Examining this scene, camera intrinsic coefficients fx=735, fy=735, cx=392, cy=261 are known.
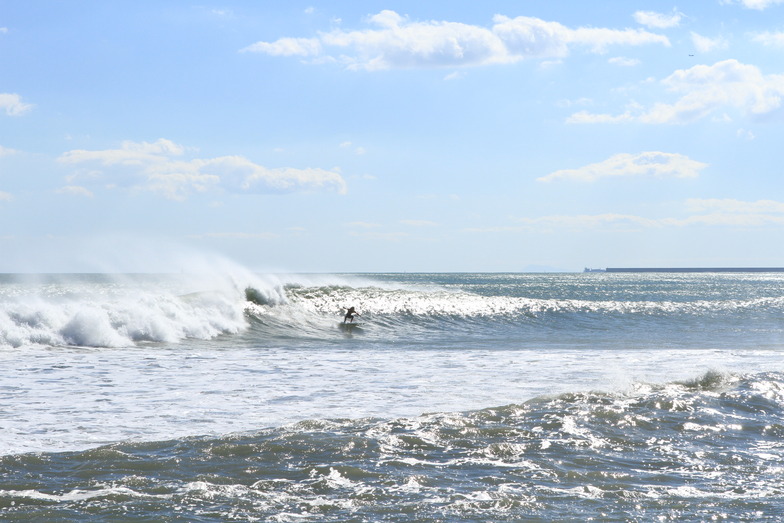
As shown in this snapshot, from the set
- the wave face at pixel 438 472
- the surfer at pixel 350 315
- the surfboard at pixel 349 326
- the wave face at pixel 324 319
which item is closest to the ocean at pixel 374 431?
the wave face at pixel 438 472

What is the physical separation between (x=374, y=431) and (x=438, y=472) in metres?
1.94

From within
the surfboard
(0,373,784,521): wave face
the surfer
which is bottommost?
the surfboard

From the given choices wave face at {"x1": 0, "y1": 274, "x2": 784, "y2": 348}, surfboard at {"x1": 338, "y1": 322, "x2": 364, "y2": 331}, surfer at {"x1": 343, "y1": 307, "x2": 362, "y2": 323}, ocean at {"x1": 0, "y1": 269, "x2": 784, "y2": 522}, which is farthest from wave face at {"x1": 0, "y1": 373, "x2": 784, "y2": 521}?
surfer at {"x1": 343, "y1": 307, "x2": 362, "y2": 323}

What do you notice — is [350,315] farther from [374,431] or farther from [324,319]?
[374,431]

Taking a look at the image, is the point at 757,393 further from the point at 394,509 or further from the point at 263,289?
the point at 263,289

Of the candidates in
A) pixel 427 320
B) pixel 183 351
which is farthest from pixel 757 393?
pixel 427 320

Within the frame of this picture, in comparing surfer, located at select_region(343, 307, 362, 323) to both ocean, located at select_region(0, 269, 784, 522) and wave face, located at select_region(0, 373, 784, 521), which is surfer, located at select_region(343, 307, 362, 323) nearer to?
ocean, located at select_region(0, 269, 784, 522)

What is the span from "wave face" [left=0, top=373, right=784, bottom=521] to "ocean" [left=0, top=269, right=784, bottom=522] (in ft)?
0.11

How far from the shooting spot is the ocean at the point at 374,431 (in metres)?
6.75

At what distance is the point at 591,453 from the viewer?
28.3 ft

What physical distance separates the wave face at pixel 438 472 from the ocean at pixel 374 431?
3cm

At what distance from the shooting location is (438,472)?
25.6ft

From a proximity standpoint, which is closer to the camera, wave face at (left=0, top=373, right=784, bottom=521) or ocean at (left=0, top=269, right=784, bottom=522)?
wave face at (left=0, top=373, right=784, bottom=521)

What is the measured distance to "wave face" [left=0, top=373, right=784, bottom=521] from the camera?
6.54 meters
